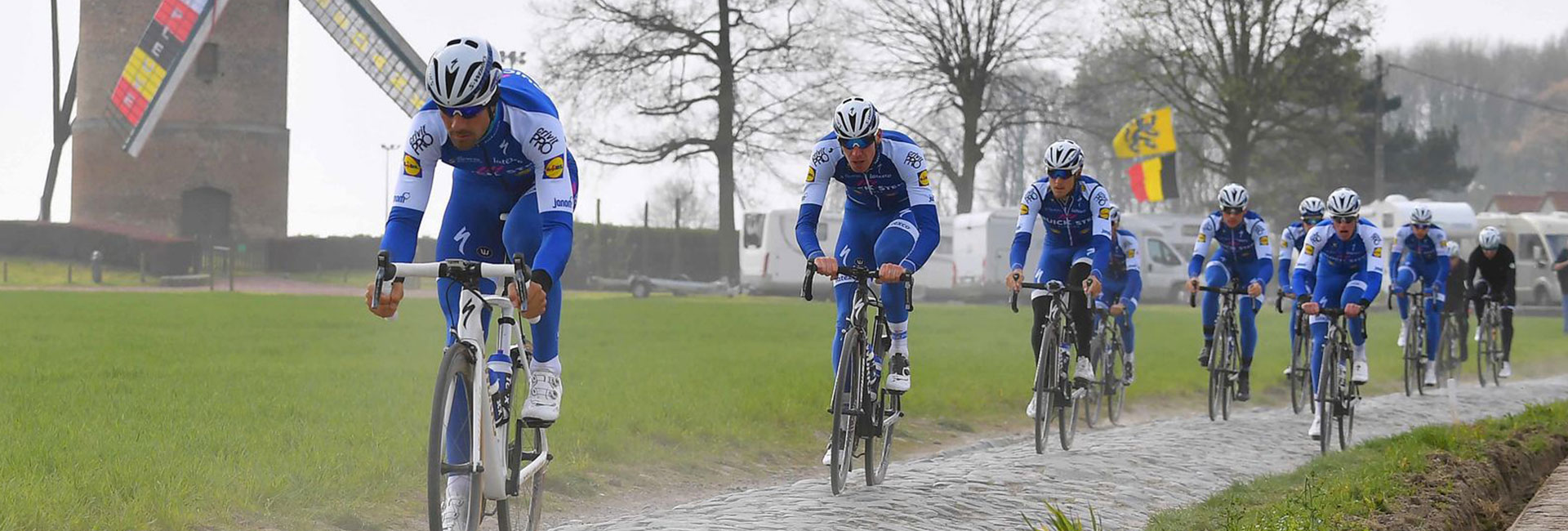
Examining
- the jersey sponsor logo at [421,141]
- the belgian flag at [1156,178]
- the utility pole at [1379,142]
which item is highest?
the utility pole at [1379,142]

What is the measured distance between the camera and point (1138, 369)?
64.8 feet

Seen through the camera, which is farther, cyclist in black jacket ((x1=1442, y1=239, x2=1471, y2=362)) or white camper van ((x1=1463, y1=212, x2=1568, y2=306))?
white camper van ((x1=1463, y1=212, x2=1568, y2=306))

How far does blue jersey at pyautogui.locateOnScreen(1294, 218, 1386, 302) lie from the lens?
42.5 ft

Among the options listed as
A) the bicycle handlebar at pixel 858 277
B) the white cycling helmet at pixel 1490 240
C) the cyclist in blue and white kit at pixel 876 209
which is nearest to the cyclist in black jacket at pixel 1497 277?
the white cycling helmet at pixel 1490 240

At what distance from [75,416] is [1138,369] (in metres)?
12.0

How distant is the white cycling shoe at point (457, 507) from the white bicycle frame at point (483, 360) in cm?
7

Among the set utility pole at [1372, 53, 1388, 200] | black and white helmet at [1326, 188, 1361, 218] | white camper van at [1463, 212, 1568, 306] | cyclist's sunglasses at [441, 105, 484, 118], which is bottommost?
cyclist's sunglasses at [441, 105, 484, 118]

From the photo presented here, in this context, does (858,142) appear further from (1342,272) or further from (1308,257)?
(1342,272)

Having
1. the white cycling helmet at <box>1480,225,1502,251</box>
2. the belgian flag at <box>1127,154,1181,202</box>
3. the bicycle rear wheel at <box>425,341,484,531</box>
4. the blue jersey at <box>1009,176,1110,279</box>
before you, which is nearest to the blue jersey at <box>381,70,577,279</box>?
the bicycle rear wheel at <box>425,341,484,531</box>

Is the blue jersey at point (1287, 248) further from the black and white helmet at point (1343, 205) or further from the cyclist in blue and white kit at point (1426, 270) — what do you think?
the cyclist in blue and white kit at point (1426, 270)

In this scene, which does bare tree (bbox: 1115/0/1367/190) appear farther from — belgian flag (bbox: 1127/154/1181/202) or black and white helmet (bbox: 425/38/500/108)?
black and white helmet (bbox: 425/38/500/108)

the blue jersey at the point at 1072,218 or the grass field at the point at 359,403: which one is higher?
the blue jersey at the point at 1072,218

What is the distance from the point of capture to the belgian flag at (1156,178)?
4859 centimetres

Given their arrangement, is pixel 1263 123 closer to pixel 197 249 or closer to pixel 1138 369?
pixel 197 249
